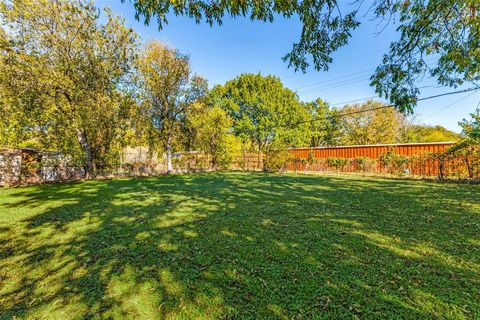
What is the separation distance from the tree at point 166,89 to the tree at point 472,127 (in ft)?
54.8

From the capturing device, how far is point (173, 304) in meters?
2.00

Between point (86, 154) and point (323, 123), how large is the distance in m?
29.8

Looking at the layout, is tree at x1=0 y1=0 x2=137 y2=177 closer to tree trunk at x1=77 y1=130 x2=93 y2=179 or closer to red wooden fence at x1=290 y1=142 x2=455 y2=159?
tree trunk at x1=77 y1=130 x2=93 y2=179

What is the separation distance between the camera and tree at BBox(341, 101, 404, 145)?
87.6 ft

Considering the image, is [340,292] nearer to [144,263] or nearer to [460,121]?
[144,263]

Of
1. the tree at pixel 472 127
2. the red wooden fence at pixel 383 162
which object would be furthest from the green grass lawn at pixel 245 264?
the red wooden fence at pixel 383 162

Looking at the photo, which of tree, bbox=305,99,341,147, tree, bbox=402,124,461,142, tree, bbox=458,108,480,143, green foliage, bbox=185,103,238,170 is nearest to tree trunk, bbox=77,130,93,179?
green foliage, bbox=185,103,238,170

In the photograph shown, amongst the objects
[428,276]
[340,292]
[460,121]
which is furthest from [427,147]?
[340,292]

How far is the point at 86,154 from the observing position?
13258 millimetres

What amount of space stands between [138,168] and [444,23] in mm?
17133

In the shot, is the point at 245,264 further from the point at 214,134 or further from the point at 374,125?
the point at 374,125

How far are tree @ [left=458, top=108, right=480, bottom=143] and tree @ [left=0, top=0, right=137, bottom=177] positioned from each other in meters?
17.5

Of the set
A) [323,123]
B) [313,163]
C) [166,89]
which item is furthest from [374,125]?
[166,89]

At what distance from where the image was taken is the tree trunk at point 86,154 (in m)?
12.9
